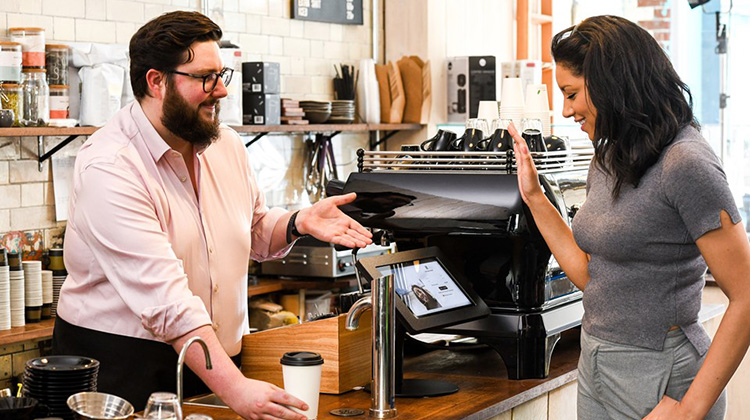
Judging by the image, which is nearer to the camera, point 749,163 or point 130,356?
point 130,356

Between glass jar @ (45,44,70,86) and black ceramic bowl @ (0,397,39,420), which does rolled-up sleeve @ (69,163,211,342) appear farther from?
glass jar @ (45,44,70,86)

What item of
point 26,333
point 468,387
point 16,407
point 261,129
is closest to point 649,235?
point 468,387

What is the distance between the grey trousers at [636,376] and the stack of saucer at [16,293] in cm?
258

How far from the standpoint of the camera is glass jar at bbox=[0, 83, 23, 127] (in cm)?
405

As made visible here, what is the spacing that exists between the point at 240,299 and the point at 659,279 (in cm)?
112

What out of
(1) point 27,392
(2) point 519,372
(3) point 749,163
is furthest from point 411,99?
(1) point 27,392

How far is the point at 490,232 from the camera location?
280 centimetres

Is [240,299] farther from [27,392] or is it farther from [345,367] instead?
[27,392]

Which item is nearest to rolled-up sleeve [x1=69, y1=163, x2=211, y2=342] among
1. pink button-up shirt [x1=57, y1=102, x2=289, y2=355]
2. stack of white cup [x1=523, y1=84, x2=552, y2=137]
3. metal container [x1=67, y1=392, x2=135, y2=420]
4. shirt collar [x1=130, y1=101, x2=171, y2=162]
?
pink button-up shirt [x1=57, y1=102, x2=289, y2=355]

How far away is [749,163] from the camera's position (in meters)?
7.83

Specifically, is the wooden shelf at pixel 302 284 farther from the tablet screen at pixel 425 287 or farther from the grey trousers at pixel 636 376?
the grey trousers at pixel 636 376

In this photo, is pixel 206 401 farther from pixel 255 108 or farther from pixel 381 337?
pixel 255 108

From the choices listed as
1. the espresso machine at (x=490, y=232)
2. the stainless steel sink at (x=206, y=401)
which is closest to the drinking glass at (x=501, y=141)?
the espresso machine at (x=490, y=232)

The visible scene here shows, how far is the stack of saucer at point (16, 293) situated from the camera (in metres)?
4.12
